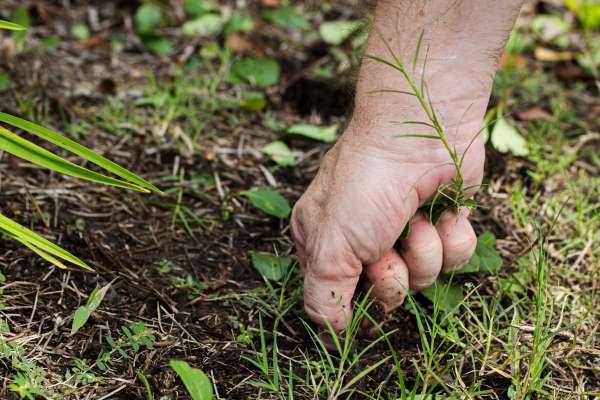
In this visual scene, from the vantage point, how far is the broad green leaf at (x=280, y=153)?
5.55 feet

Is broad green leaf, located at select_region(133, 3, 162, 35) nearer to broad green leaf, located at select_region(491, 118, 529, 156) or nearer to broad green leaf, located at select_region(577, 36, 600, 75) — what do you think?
broad green leaf, located at select_region(491, 118, 529, 156)

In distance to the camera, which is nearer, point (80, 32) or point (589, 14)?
point (80, 32)

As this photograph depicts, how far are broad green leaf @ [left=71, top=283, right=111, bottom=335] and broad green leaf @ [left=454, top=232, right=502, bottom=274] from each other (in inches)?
25.7

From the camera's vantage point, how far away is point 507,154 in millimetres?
1731

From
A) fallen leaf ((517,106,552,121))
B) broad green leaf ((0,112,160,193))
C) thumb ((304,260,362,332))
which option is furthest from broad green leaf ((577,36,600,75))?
broad green leaf ((0,112,160,193))

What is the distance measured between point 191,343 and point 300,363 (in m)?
0.19

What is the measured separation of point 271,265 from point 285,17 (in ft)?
4.31

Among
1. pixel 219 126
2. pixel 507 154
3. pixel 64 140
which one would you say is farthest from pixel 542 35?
pixel 64 140

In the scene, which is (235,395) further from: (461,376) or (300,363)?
(461,376)

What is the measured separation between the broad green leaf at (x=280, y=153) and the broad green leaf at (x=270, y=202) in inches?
8.3

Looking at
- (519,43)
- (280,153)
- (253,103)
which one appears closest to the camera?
(280,153)

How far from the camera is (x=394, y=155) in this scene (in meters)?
1.11

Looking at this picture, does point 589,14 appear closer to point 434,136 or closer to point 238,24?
point 238,24

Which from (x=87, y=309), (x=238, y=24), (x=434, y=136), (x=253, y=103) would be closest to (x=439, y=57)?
(x=434, y=136)
